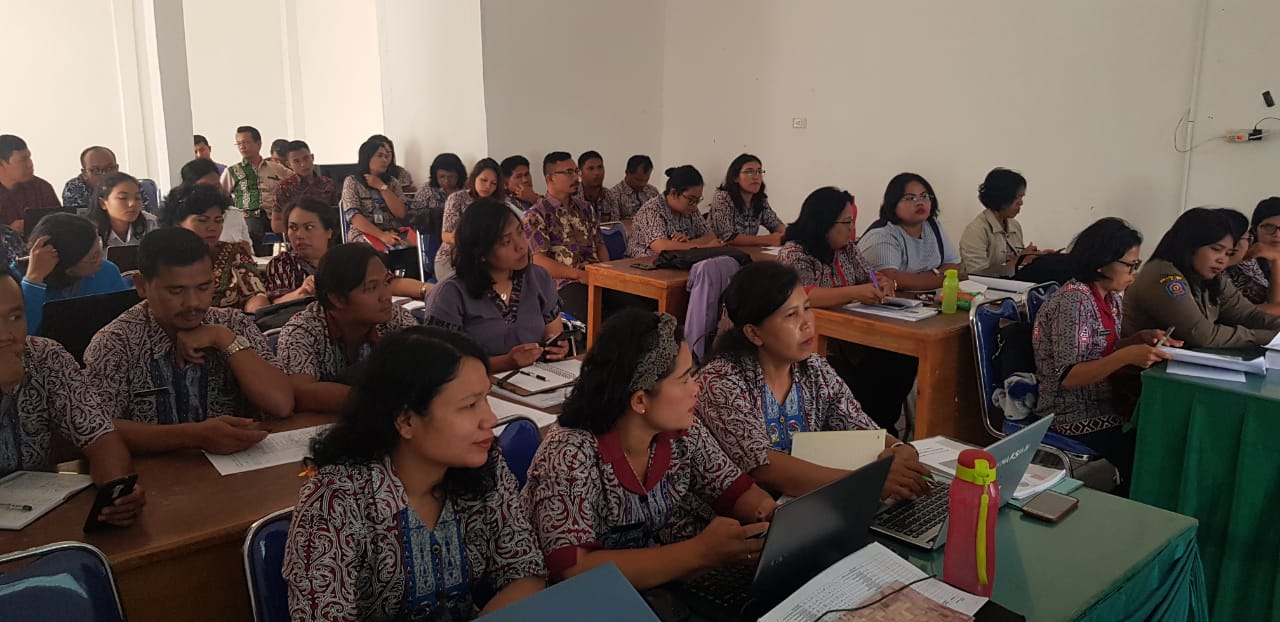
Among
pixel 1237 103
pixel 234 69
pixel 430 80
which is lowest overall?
pixel 1237 103

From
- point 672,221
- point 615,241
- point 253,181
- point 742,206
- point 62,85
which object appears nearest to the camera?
point 615,241

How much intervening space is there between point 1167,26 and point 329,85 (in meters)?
7.98

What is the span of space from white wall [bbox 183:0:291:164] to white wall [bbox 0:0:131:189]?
884 mm

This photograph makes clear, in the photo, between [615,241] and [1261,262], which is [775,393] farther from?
[615,241]

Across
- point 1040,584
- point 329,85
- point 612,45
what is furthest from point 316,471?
point 329,85

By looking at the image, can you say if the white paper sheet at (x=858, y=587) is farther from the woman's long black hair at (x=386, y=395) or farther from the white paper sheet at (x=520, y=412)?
the white paper sheet at (x=520, y=412)

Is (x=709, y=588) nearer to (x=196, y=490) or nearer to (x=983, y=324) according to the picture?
(x=196, y=490)

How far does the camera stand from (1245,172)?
485 centimetres

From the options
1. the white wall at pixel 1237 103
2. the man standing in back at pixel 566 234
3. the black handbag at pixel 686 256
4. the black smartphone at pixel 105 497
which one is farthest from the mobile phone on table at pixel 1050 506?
the white wall at pixel 1237 103

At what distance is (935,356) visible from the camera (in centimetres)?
329

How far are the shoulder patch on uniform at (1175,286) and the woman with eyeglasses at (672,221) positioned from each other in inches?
116

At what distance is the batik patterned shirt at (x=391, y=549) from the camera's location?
4.14 ft

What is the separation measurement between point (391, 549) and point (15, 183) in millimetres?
5627

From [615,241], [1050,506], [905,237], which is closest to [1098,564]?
[1050,506]
